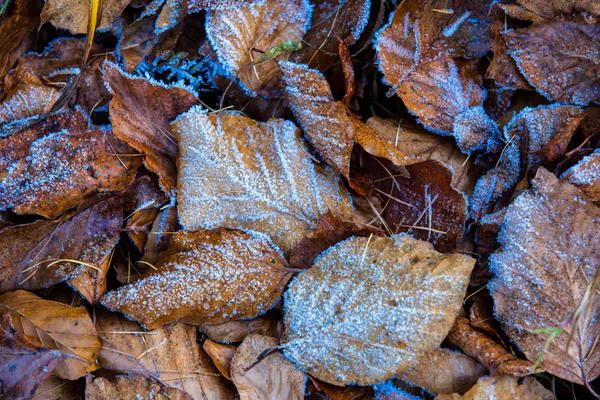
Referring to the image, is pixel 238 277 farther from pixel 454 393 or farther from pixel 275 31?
pixel 275 31

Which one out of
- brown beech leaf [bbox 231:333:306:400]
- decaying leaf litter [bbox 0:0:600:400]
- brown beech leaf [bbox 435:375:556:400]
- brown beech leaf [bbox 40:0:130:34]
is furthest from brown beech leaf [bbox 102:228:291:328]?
brown beech leaf [bbox 40:0:130:34]

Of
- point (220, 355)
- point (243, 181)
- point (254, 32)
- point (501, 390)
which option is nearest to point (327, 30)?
point (254, 32)

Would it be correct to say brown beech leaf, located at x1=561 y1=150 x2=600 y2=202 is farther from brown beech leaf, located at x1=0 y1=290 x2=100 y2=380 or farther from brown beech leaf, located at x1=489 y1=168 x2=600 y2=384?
brown beech leaf, located at x1=0 y1=290 x2=100 y2=380

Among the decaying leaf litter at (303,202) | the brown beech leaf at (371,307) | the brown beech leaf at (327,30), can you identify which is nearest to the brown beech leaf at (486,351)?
the decaying leaf litter at (303,202)

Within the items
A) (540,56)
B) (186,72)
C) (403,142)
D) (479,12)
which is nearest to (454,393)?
(403,142)

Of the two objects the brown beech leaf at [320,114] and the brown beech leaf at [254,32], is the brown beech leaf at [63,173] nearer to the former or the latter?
the brown beech leaf at [254,32]

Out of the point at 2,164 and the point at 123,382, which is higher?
the point at 2,164
